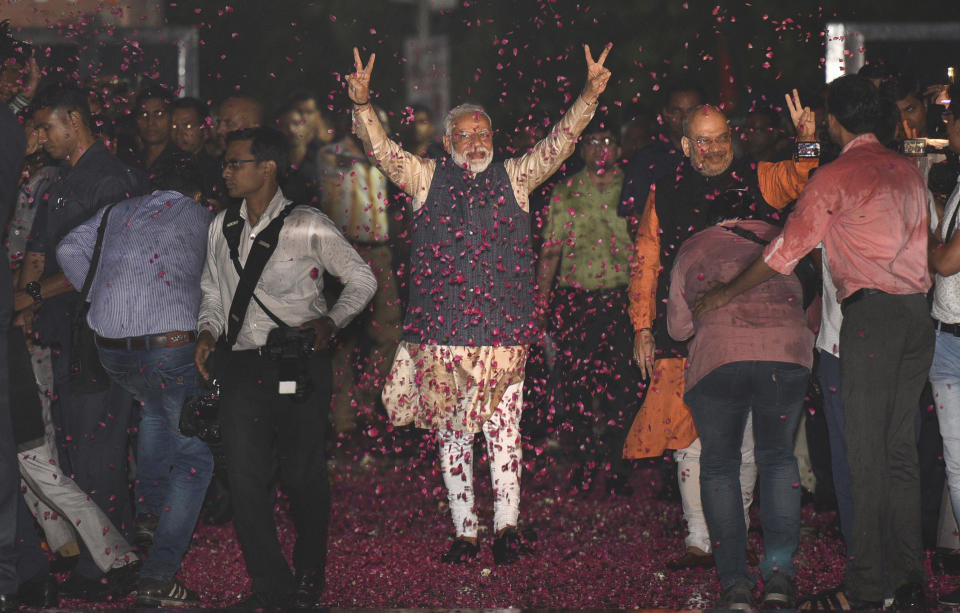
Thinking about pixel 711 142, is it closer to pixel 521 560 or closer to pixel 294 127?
pixel 521 560

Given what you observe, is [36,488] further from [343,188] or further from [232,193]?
[343,188]

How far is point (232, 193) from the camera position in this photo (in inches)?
195

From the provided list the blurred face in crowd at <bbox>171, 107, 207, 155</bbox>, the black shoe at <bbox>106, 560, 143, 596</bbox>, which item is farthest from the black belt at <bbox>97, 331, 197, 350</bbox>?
the blurred face in crowd at <bbox>171, 107, 207, 155</bbox>

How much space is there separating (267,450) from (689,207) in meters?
2.08

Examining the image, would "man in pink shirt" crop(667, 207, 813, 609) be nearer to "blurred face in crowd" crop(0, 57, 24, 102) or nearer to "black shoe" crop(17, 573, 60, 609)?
"black shoe" crop(17, 573, 60, 609)

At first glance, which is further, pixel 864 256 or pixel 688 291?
pixel 688 291

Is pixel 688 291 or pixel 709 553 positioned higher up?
pixel 688 291

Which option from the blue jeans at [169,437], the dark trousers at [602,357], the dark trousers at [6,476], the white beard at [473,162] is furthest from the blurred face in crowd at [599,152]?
the dark trousers at [6,476]

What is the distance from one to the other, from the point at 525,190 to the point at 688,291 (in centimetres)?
125

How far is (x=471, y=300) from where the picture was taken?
5715mm

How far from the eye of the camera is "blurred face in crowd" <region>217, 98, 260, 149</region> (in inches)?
288

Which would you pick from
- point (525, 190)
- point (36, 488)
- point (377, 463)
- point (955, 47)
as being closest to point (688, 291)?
point (525, 190)

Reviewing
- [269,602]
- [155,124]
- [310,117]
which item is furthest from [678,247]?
[310,117]

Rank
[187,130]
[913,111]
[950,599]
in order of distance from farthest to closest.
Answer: [187,130], [913,111], [950,599]
